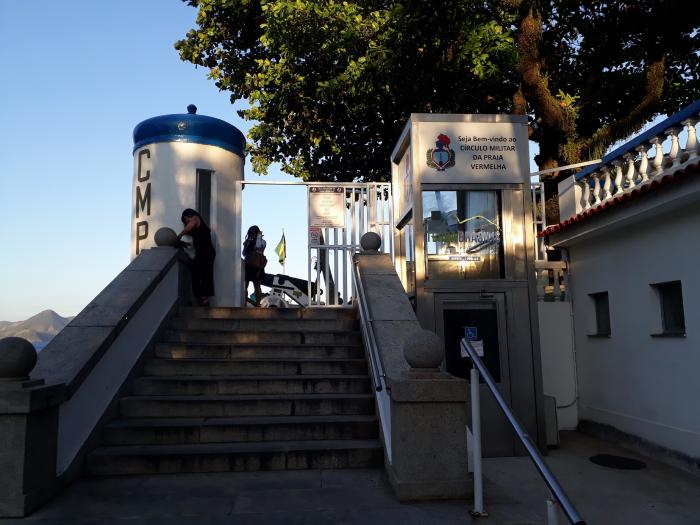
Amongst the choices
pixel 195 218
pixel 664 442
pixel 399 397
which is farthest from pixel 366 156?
pixel 399 397

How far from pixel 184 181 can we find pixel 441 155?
436 cm

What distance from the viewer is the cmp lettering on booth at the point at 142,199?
9438 mm

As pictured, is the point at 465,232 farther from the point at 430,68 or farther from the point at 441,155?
the point at 430,68

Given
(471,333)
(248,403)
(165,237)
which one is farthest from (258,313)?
(471,333)

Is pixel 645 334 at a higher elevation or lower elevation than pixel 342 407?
higher

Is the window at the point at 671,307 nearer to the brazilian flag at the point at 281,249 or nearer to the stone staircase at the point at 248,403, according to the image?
the stone staircase at the point at 248,403

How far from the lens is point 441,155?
25.3ft

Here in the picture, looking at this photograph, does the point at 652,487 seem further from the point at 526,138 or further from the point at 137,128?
the point at 137,128

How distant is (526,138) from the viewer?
25.2 ft

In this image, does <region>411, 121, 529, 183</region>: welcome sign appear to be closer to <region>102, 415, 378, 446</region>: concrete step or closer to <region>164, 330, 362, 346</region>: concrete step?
<region>164, 330, 362, 346</region>: concrete step

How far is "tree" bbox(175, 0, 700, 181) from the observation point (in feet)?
40.2

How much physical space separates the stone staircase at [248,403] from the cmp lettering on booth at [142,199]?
2.46 metres

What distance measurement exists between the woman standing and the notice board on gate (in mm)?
1738

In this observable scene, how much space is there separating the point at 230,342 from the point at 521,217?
166 inches
